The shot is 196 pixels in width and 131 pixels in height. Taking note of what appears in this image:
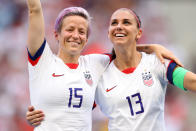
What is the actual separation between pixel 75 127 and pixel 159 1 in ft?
21.7

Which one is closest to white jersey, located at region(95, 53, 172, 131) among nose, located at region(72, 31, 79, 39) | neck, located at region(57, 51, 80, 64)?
neck, located at region(57, 51, 80, 64)

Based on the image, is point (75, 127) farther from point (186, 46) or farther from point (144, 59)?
point (186, 46)

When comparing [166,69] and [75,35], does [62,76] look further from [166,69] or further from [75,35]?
[166,69]

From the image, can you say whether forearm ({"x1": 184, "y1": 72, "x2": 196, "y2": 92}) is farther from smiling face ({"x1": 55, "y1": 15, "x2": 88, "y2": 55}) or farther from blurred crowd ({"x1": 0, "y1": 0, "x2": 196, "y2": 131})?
blurred crowd ({"x1": 0, "y1": 0, "x2": 196, "y2": 131})

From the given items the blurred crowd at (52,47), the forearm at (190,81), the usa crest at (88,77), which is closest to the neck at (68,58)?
the usa crest at (88,77)

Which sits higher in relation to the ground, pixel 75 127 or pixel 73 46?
pixel 73 46

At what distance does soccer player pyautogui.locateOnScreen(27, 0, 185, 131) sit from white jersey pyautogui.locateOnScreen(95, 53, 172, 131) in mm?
197

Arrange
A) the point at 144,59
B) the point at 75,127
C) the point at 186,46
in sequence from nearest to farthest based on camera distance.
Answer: the point at 75,127 → the point at 144,59 → the point at 186,46

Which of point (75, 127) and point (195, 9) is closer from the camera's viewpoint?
point (75, 127)

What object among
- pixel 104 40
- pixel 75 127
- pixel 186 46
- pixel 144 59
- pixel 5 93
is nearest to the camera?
pixel 75 127

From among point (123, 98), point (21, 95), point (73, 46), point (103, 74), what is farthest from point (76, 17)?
point (21, 95)

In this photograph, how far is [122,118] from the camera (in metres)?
2.75

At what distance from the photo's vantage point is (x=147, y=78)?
2801 mm

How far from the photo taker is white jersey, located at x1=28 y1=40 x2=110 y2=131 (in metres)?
2.52
